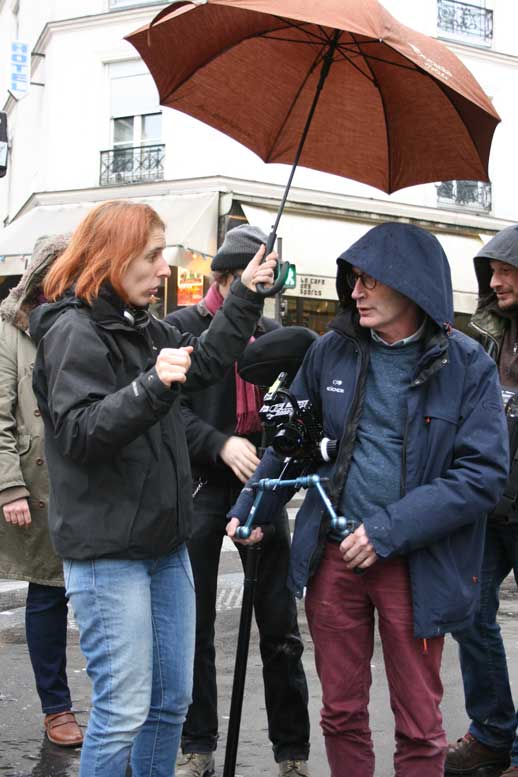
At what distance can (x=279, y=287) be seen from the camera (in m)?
3.34

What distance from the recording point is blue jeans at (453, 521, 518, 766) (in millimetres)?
3980

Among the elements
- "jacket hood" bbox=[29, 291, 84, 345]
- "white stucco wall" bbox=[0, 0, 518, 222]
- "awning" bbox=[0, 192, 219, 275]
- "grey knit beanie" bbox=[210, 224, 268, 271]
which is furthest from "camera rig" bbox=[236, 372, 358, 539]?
"white stucco wall" bbox=[0, 0, 518, 222]

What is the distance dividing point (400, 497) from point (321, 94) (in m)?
1.67

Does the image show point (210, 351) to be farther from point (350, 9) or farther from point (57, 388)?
point (350, 9)

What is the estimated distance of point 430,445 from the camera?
3061mm

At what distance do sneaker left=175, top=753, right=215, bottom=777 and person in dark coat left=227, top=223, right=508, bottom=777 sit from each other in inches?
34.7

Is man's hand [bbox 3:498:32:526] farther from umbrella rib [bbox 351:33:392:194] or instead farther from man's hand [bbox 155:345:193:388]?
umbrella rib [bbox 351:33:392:194]

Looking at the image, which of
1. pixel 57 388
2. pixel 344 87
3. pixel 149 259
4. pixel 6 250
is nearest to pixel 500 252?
pixel 344 87

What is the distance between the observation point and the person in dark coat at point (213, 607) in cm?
390

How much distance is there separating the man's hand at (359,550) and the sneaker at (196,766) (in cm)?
133

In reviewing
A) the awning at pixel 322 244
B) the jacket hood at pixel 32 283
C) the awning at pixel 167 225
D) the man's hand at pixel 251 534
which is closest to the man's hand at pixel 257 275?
the man's hand at pixel 251 534

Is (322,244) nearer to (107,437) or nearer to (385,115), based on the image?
(385,115)

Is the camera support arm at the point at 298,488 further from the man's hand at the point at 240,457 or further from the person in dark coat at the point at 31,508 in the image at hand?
the person in dark coat at the point at 31,508

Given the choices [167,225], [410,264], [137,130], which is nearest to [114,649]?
Answer: [410,264]
